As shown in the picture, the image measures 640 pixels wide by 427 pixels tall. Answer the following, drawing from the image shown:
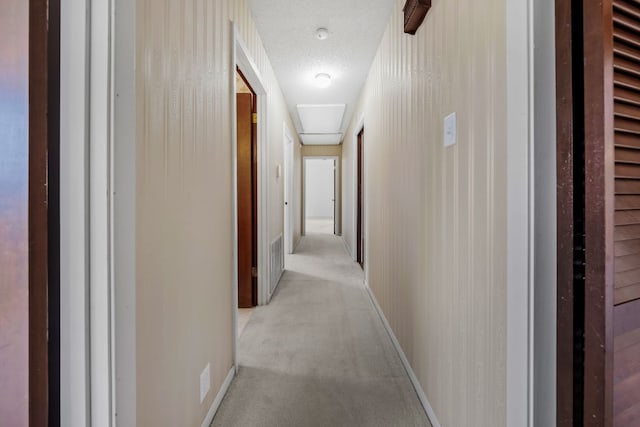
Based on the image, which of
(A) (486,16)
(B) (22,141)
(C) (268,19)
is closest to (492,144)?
(A) (486,16)

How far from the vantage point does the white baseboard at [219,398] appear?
1334mm

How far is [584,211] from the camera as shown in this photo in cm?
66

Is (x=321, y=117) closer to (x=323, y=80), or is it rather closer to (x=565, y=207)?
(x=323, y=80)

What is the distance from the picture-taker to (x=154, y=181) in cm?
92

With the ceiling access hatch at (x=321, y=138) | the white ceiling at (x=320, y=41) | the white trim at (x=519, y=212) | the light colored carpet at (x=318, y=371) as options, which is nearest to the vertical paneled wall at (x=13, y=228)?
the light colored carpet at (x=318, y=371)

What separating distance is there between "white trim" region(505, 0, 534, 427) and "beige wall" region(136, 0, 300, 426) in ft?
3.45

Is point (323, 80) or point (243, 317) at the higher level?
point (323, 80)

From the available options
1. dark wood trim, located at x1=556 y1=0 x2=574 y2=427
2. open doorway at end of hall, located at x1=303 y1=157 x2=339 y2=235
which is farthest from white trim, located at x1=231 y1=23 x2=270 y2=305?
open doorway at end of hall, located at x1=303 y1=157 x2=339 y2=235

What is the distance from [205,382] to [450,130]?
5.07 ft

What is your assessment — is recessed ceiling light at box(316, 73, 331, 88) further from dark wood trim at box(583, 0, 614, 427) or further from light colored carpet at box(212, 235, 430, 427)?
dark wood trim at box(583, 0, 614, 427)

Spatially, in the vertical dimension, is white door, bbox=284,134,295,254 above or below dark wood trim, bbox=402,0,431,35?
below

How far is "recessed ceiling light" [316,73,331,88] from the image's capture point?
10.9 ft

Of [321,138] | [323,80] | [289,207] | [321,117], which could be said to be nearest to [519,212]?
[323,80]

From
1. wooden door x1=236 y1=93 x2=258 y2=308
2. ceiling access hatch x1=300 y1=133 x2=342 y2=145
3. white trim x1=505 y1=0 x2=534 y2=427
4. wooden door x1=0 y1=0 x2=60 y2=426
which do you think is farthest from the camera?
ceiling access hatch x1=300 y1=133 x2=342 y2=145
